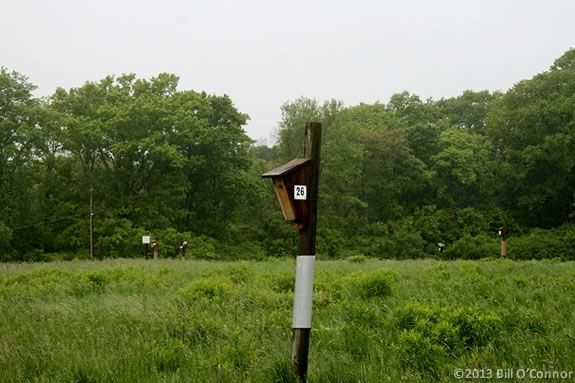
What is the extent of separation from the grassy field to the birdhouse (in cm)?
140

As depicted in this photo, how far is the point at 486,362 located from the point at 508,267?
10.1 metres

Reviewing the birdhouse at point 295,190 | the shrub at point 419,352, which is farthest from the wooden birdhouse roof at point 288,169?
the shrub at point 419,352

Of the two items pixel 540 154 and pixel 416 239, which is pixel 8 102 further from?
pixel 540 154

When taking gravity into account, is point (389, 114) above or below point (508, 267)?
above

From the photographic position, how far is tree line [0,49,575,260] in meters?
40.0

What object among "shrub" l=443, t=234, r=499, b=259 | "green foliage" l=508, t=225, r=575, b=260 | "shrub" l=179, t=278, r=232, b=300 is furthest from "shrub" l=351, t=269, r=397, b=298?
"shrub" l=443, t=234, r=499, b=259

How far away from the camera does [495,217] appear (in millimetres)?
47125

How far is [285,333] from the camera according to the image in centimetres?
654

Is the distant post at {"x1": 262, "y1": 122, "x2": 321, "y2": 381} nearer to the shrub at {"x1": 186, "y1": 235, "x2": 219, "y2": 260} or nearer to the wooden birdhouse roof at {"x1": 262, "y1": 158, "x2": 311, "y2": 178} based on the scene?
the wooden birdhouse roof at {"x1": 262, "y1": 158, "x2": 311, "y2": 178}

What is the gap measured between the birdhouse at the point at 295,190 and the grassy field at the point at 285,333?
1.40 meters

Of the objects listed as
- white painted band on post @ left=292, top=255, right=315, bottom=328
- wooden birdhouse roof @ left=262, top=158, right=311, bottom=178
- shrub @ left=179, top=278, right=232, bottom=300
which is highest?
wooden birdhouse roof @ left=262, top=158, right=311, bottom=178

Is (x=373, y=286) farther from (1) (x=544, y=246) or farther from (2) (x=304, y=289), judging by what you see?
(1) (x=544, y=246)

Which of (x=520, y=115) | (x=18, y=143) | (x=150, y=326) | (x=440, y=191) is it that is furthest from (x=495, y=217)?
(x=150, y=326)

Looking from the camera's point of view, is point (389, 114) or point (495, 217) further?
point (389, 114)
